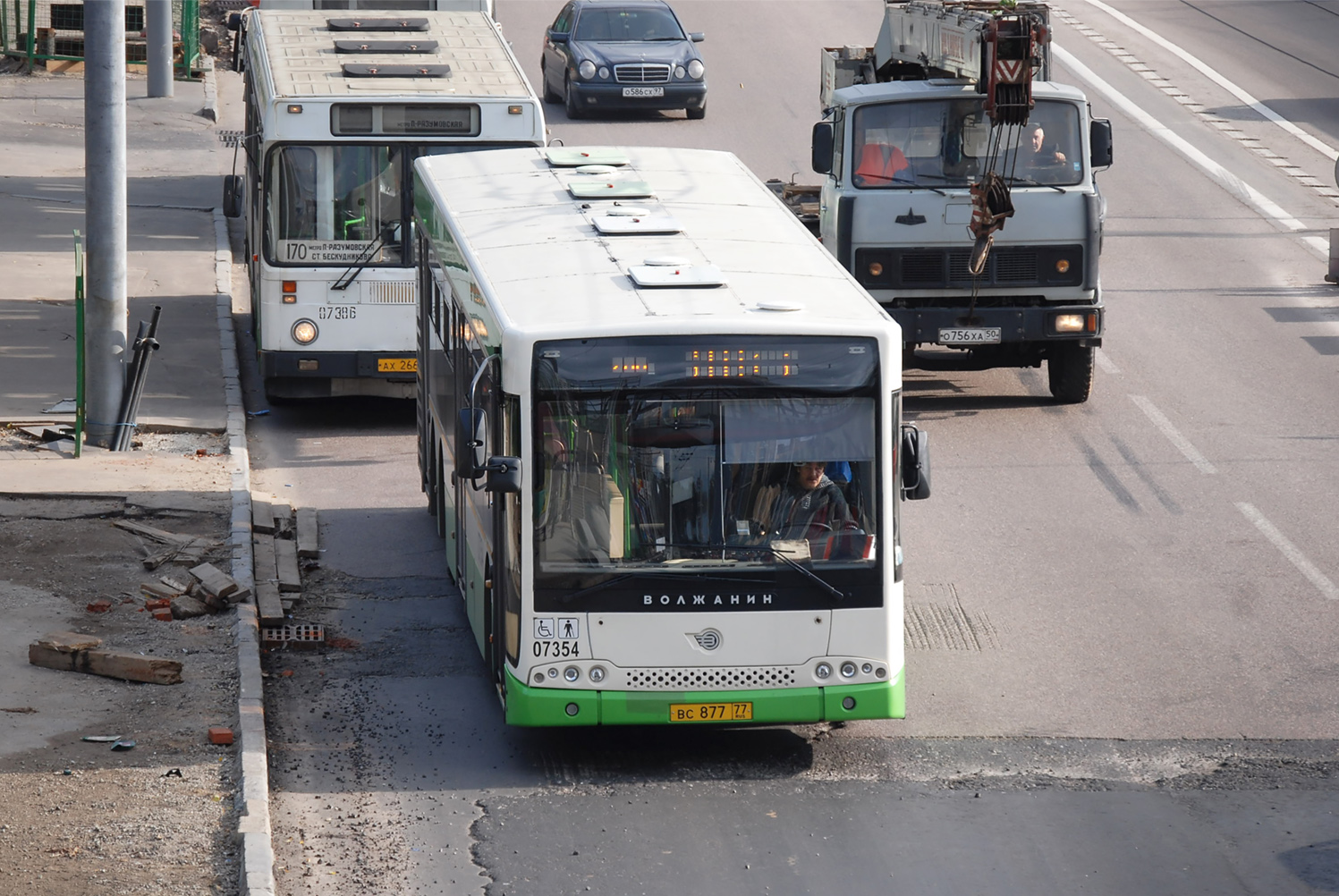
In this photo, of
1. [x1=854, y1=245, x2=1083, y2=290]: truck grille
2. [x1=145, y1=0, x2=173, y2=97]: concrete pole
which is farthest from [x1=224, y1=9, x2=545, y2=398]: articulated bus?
[x1=145, y1=0, x2=173, y2=97]: concrete pole

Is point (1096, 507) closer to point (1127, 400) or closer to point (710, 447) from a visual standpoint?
point (1127, 400)

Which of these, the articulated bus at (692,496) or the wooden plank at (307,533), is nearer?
the articulated bus at (692,496)

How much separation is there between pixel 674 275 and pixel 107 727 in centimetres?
410

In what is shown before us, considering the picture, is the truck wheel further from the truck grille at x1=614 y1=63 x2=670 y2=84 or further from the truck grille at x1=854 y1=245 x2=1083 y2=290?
the truck grille at x1=614 y1=63 x2=670 y2=84

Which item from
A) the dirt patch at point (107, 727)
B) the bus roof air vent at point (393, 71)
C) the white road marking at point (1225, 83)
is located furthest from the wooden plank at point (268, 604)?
the white road marking at point (1225, 83)

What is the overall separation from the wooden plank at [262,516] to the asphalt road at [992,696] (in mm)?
484

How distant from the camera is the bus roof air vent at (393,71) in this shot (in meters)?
17.6

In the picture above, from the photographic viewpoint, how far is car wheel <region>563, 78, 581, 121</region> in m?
31.5

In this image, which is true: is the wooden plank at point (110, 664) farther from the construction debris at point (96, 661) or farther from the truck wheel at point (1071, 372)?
the truck wheel at point (1071, 372)

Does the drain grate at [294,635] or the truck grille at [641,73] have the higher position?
the truck grille at [641,73]

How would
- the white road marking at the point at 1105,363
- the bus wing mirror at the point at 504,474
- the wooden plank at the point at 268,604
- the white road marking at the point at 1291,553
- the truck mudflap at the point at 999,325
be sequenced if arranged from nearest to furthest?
the bus wing mirror at the point at 504,474 < the wooden plank at the point at 268,604 < the white road marking at the point at 1291,553 < the truck mudflap at the point at 999,325 < the white road marking at the point at 1105,363

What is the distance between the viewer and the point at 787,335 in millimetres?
10086

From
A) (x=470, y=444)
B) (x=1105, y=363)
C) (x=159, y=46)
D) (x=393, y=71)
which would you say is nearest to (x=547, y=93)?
(x=159, y=46)

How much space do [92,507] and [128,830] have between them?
20.1 feet
